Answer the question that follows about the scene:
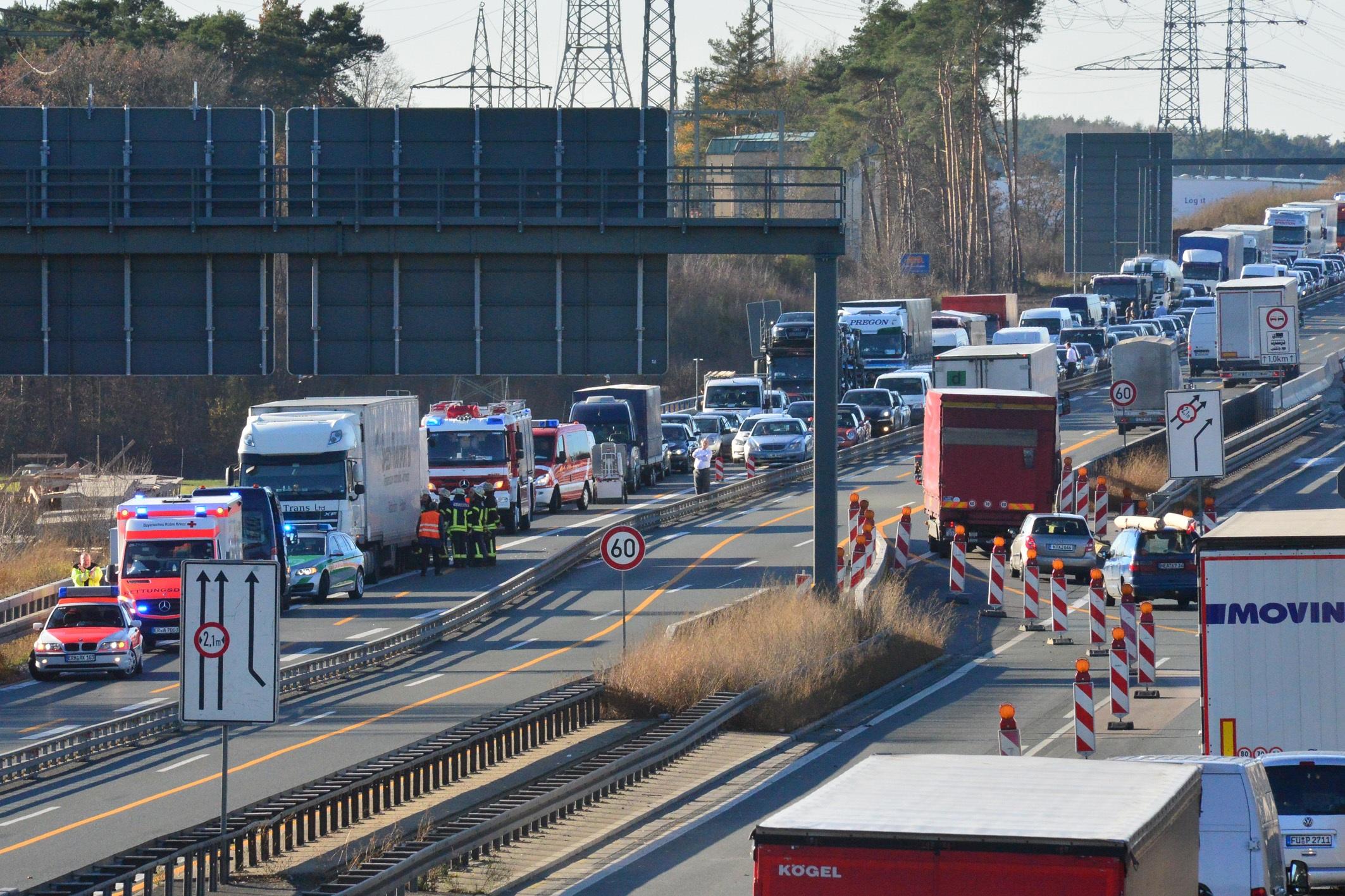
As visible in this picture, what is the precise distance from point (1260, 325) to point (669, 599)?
121ft

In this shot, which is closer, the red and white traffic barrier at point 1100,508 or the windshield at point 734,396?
the red and white traffic barrier at point 1100,508

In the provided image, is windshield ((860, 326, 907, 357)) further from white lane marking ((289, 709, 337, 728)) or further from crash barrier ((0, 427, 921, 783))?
white lane marking ((289, 709, 337, 728))

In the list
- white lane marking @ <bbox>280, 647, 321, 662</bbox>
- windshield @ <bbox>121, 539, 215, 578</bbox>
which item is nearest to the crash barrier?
white lane marking @ <bbox>280, 647, 321, 662</bbox>

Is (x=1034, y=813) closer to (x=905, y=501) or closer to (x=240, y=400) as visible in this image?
(x=905, y=501)

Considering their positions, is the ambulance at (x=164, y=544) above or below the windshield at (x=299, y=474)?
below

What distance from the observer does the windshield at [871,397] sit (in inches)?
2437

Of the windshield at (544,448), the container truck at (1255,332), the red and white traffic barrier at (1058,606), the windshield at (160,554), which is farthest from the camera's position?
the container truck at (1255,332)

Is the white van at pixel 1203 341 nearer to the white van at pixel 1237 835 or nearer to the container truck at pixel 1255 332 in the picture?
the container truck at pixel 1255 332

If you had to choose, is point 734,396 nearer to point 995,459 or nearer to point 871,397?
point 871,397

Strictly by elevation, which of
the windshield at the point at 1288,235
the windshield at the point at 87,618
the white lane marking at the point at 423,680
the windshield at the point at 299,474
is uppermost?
the windshield at the point at 1288,235

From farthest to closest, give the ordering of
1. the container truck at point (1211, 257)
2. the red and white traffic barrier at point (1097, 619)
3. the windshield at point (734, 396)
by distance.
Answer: the container truck at point (1211, 257) → the windshield at point (734, 396) → the red and white traffic barrier at point (1097, 619)

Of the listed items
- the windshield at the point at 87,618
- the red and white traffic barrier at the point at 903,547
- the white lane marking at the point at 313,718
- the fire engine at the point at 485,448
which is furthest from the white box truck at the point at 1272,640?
the fire engine at the point at 485,448

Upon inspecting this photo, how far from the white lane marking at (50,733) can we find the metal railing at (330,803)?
698cm

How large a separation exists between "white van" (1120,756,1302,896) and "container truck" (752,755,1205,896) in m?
3.06
